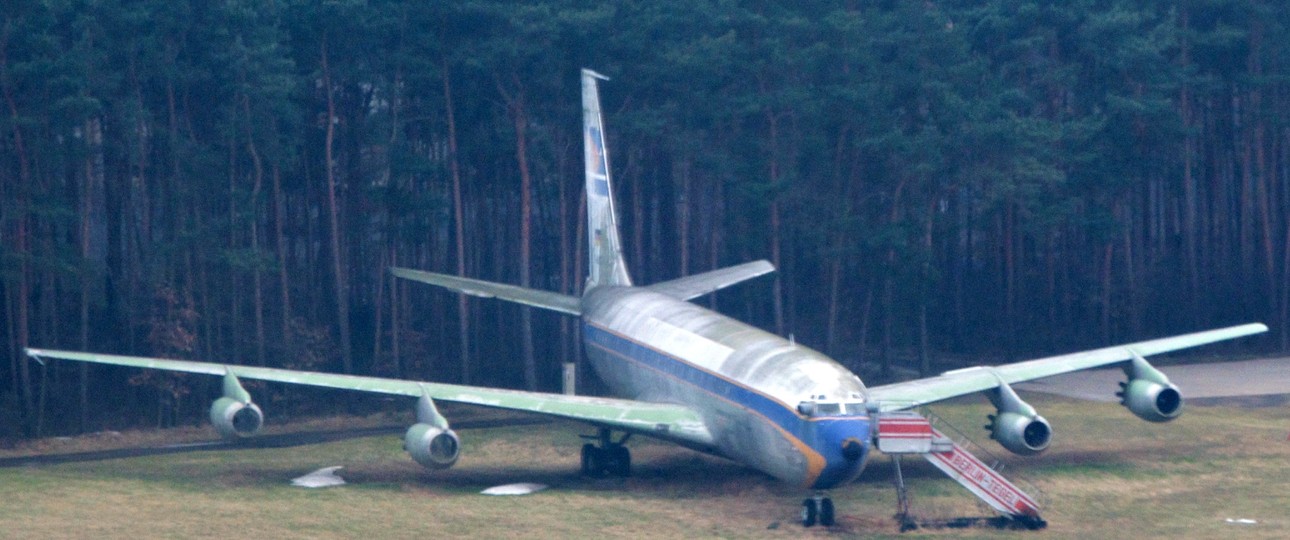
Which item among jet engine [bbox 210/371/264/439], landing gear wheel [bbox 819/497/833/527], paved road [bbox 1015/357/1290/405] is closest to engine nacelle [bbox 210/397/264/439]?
jet engine [bbox 210/371/264/439]

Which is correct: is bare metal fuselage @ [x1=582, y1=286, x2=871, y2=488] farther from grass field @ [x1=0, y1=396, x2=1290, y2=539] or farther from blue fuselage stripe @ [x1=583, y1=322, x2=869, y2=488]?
grass field @ [x1=0, y1=396, x2=1290, y2=539]

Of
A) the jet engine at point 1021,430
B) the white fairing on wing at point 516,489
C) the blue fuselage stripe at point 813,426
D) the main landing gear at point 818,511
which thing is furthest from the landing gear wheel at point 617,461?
the jet engine at point 1021,430

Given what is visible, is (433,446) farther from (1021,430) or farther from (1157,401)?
(1157,401)

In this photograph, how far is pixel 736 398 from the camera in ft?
72.2

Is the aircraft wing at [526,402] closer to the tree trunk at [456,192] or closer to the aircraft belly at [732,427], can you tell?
the aircraft belly at [732,427]

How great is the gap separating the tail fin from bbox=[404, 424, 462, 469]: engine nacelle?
36.6ft

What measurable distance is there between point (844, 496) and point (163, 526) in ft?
37.1

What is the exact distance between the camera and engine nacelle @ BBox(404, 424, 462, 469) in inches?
904

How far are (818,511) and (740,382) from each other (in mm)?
2884

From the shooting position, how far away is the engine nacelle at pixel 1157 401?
25234 mm

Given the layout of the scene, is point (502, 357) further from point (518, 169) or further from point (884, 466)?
point (884, 466)

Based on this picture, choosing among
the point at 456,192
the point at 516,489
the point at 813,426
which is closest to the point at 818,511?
the point at 813,426

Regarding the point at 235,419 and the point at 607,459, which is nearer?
the point at 235,419

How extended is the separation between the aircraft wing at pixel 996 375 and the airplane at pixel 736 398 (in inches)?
1.7
